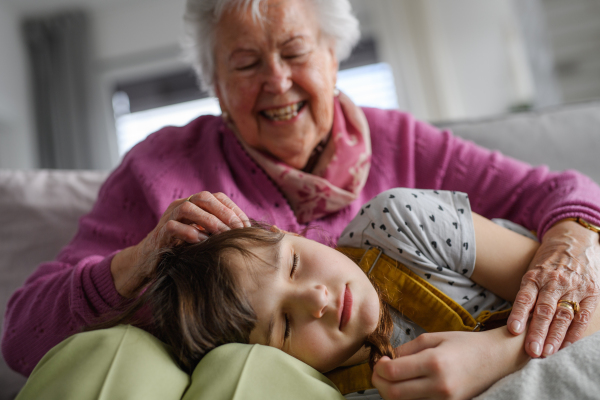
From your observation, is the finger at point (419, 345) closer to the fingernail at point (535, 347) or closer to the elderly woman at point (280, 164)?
the fingernail at point (535, 347)

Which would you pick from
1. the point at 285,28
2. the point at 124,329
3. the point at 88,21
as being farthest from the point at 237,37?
the point at 88,21

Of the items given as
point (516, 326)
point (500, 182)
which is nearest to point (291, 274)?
point (516, 326)

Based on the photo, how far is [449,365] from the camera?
2.29 ft

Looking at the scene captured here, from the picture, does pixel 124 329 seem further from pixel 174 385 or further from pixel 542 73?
pixel 542 73

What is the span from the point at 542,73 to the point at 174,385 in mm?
3262

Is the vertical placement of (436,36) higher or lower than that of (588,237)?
higher

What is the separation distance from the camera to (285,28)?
121 centimetres

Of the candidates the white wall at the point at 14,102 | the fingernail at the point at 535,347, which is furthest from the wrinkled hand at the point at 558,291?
the white wall at the point at 14,102

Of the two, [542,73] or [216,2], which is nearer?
[216,2]

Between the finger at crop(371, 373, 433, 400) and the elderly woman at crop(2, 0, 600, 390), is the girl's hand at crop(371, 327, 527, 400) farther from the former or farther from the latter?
the elderly woman at crop(2, 0, 600, 390)

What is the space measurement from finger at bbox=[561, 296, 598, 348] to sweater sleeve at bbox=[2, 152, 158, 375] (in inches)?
33.1

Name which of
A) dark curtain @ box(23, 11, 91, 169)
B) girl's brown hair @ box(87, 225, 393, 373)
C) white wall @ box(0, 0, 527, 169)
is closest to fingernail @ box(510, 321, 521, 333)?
girl's brown hair @ box(87, 225, 393, 373)

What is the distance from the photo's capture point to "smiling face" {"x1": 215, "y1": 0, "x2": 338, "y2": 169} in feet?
3.99

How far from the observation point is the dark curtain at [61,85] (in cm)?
465
